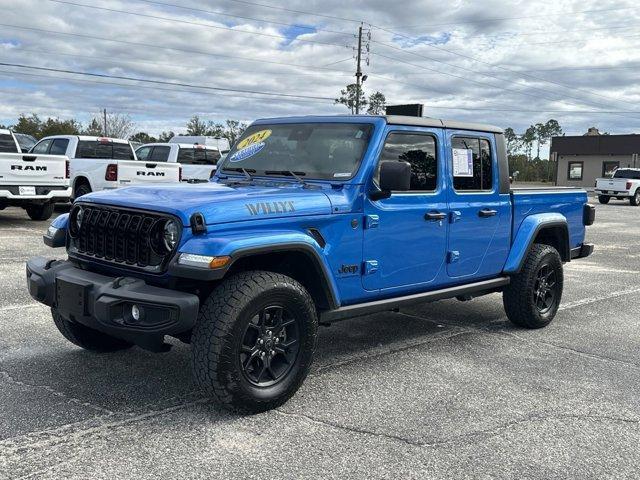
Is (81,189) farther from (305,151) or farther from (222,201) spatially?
(222,201)

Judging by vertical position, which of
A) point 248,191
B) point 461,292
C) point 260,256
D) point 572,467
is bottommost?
point 572,467

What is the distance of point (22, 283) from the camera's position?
7.26 meters

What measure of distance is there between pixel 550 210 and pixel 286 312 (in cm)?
335

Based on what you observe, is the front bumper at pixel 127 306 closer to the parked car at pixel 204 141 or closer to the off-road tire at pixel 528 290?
the off-road tire at pixel 528 290

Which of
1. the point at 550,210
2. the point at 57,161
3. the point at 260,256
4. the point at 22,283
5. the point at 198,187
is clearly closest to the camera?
the point at 260,256

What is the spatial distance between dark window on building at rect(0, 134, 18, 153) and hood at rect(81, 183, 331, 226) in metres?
9.67

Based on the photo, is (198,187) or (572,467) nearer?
(572,467)

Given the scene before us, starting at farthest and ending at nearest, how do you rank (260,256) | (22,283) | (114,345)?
(22,283) < (114,345) < (260,256)

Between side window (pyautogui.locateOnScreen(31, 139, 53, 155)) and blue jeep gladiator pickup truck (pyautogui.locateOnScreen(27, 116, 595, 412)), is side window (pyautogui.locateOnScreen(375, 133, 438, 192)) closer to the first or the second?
blue jeep gladiator pickup truck (pyautogui.locateOnScreen(27, 116, 595, 412))

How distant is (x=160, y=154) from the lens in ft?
56.9

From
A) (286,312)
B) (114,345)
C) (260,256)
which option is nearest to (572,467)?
(286,312)

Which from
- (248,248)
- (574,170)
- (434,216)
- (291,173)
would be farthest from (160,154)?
(574,170)

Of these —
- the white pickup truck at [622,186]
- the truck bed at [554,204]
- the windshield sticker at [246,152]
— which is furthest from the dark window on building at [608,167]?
the windshield sticker at [246,152]

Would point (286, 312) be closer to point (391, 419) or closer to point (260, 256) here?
point (260, 256)
